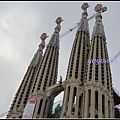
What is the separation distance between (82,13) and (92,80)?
1118 inches

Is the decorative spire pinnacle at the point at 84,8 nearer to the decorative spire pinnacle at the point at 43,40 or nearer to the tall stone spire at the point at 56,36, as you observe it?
the tall stone spire at the point at 56,36

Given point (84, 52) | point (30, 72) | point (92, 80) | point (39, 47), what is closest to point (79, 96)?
point (92, 80)

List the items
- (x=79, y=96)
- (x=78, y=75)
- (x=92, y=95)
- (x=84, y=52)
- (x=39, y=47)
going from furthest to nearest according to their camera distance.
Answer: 1. (x=39, y=47)
2. (x=84, y=52)
3. (x=78, y=75)
4. (x=79, y=96)
5. (x=92, y=95)

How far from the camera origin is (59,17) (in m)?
75.2

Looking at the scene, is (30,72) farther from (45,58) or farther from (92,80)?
(92,80)

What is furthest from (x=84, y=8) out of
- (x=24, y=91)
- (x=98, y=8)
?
(x=24, y=91)


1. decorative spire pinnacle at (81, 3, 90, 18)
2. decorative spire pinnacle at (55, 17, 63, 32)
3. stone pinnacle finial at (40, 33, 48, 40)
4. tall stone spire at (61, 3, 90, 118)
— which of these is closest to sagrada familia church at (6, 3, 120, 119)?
tall stone spire at (61, 3, 90, 118)

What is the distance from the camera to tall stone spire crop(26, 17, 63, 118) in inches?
1923

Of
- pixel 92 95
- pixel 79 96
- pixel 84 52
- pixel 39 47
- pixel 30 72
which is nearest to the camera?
pixel 92 95

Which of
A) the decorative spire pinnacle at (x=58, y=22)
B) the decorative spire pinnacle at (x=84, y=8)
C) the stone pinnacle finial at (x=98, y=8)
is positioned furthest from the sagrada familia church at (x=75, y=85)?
the decorative spire pinnacle at (x=58, y=22)

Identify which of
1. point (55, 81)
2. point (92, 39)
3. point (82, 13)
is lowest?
point (55, 81)

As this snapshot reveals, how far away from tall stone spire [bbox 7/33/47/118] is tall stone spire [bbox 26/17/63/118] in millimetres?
2675

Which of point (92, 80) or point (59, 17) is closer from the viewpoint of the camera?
point (92, 80)

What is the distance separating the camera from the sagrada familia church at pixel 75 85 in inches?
1704
